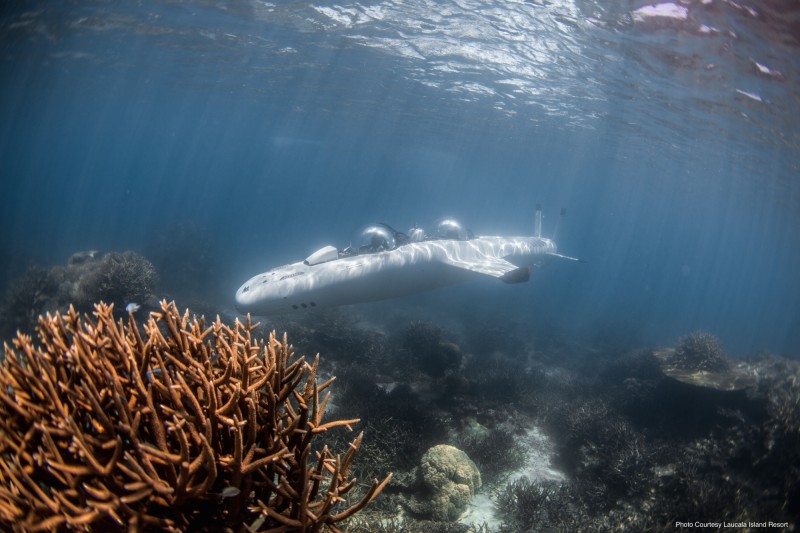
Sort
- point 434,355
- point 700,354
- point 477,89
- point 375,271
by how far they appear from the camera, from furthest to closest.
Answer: point 477,89
point 700,354
point 434,355
point 375,271

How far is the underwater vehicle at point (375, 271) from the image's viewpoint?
26.4 feet

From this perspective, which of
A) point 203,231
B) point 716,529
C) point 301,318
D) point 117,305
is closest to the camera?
point 716,529

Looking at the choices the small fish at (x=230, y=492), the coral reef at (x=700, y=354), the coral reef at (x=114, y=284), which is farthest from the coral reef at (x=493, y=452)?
the coral reef at (x=114, y=284)

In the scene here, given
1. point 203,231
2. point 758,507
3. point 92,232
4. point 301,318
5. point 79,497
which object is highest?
point 79,497

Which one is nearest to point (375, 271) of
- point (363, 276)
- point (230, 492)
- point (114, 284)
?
point (363, 276)

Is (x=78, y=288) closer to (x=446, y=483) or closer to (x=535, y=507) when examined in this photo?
(x=446, y=483)

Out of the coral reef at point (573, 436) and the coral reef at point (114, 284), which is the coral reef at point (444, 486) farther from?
the coral reef at point (114, 284)

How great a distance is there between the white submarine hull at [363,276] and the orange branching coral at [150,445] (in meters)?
5.20

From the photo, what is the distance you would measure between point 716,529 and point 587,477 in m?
2.08

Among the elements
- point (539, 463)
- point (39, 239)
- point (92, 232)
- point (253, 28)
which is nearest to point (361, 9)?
point (253, 28)

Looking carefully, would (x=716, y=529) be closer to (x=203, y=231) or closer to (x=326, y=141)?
(x=203, y=231)

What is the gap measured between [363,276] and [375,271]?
0.32m

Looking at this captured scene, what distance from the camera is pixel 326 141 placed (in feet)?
170

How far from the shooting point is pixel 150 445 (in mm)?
2223
